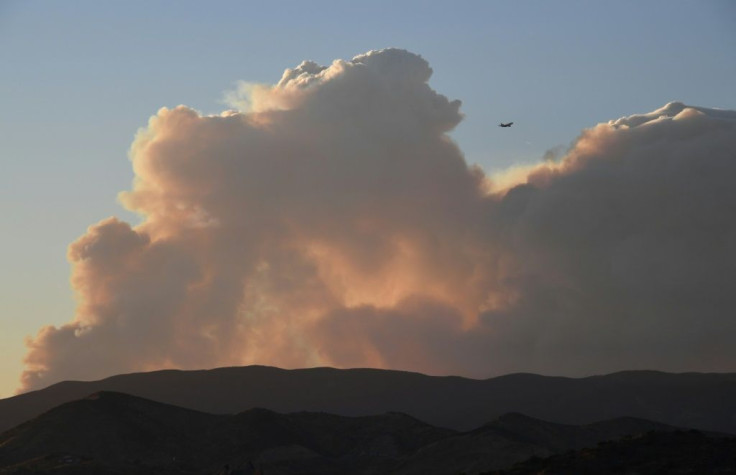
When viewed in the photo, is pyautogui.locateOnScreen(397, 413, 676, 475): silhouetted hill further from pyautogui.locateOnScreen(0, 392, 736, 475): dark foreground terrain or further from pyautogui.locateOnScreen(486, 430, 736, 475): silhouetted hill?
pyautogui.locateOnScreen(486, 430, 736, 475): silhouetted hill

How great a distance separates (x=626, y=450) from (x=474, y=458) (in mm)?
55381

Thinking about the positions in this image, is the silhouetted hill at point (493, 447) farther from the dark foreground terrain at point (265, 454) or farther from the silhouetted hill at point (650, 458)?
the silhouetted hill at point (650, 458)

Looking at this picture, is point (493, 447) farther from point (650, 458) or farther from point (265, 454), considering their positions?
point (650, 458)

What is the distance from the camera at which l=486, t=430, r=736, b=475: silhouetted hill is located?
4323 inches

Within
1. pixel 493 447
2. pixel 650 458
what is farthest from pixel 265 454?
pixel 650 458

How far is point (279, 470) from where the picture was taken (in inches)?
6969

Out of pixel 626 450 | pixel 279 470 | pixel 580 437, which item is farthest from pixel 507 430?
pixel 626 450

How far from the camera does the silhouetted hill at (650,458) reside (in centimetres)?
10981

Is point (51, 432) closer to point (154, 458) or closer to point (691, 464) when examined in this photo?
point (154, 458)

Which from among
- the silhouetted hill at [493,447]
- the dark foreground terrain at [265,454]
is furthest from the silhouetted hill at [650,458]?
the dark foreground terrain at [265,454]

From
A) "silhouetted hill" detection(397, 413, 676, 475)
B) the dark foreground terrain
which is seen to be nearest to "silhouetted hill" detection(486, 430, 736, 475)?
"silhouetted hill" detection(397, 413, 676, 475)

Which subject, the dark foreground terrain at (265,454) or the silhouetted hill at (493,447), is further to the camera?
the dark foreground terrain at (265,454)

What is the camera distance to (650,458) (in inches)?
4500

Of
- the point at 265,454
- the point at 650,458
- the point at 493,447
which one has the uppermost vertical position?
the point at 265,454
